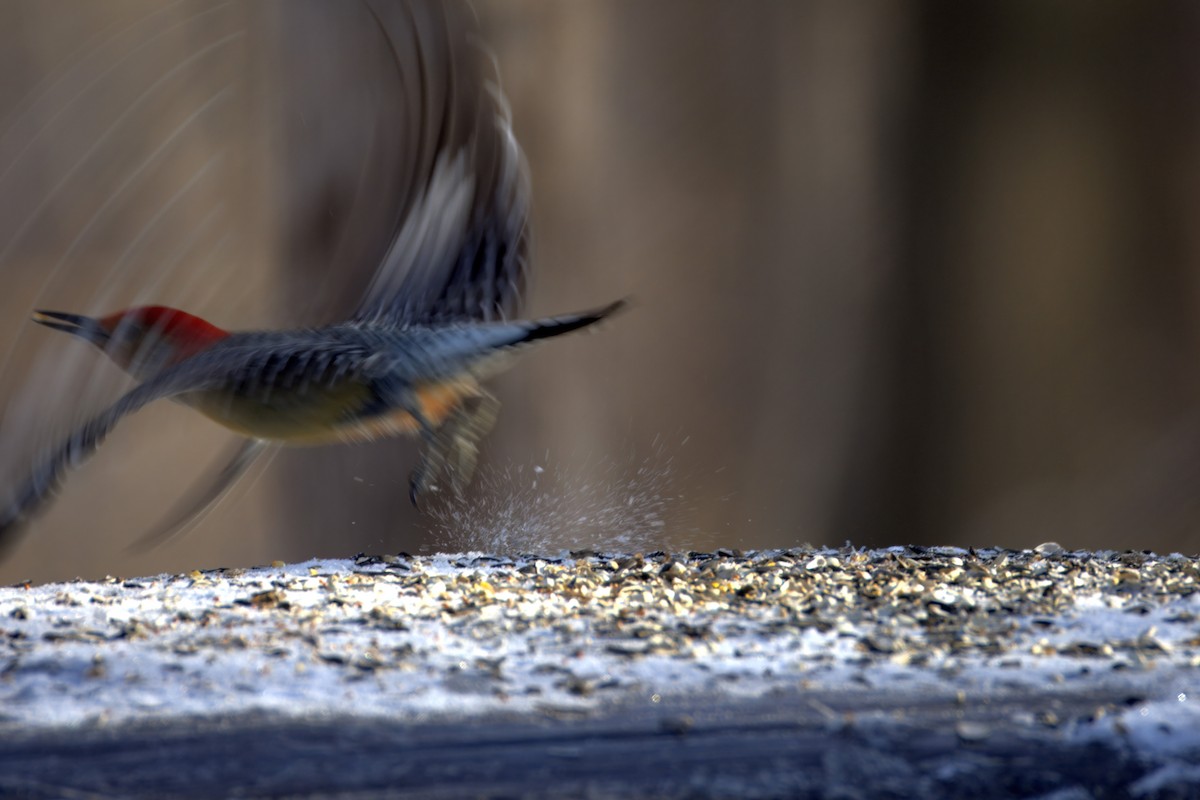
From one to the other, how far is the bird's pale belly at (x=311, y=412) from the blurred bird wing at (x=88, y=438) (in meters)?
0.04

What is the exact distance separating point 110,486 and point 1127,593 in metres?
1.60

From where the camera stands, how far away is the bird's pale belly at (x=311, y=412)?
1360mm

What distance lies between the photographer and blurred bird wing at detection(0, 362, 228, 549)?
1.30 metres

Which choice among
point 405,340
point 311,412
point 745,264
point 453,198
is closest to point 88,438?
point 311,412

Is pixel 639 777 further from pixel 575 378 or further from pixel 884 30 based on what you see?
pixel 884 30

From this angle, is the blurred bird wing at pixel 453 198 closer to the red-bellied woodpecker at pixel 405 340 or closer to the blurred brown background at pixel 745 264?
the red-bellied woodpecker at pixel 405 340

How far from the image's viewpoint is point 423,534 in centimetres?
230

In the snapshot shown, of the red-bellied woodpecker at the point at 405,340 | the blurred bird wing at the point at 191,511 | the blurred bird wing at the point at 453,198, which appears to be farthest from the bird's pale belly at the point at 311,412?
the blurred bird wing at the point at 191,511

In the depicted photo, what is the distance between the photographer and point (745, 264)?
8.22 feet

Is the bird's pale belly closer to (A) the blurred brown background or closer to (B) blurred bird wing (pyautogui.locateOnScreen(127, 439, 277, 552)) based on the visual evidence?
(B) blurred bird wing (pyautogui.locateOnScreen(127, 439, 277, 552))

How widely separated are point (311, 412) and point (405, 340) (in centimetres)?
14

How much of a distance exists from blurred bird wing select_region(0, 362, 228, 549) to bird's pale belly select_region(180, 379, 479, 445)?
4cm

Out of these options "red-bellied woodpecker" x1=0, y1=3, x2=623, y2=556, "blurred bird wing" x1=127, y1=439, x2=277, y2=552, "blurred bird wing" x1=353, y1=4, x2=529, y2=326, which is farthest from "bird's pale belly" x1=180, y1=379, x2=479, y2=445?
"blurred bird wing" x1=127, y1=439, x2=277, y2=552

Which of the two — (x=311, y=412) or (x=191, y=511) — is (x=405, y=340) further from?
(x=191, y=511)
